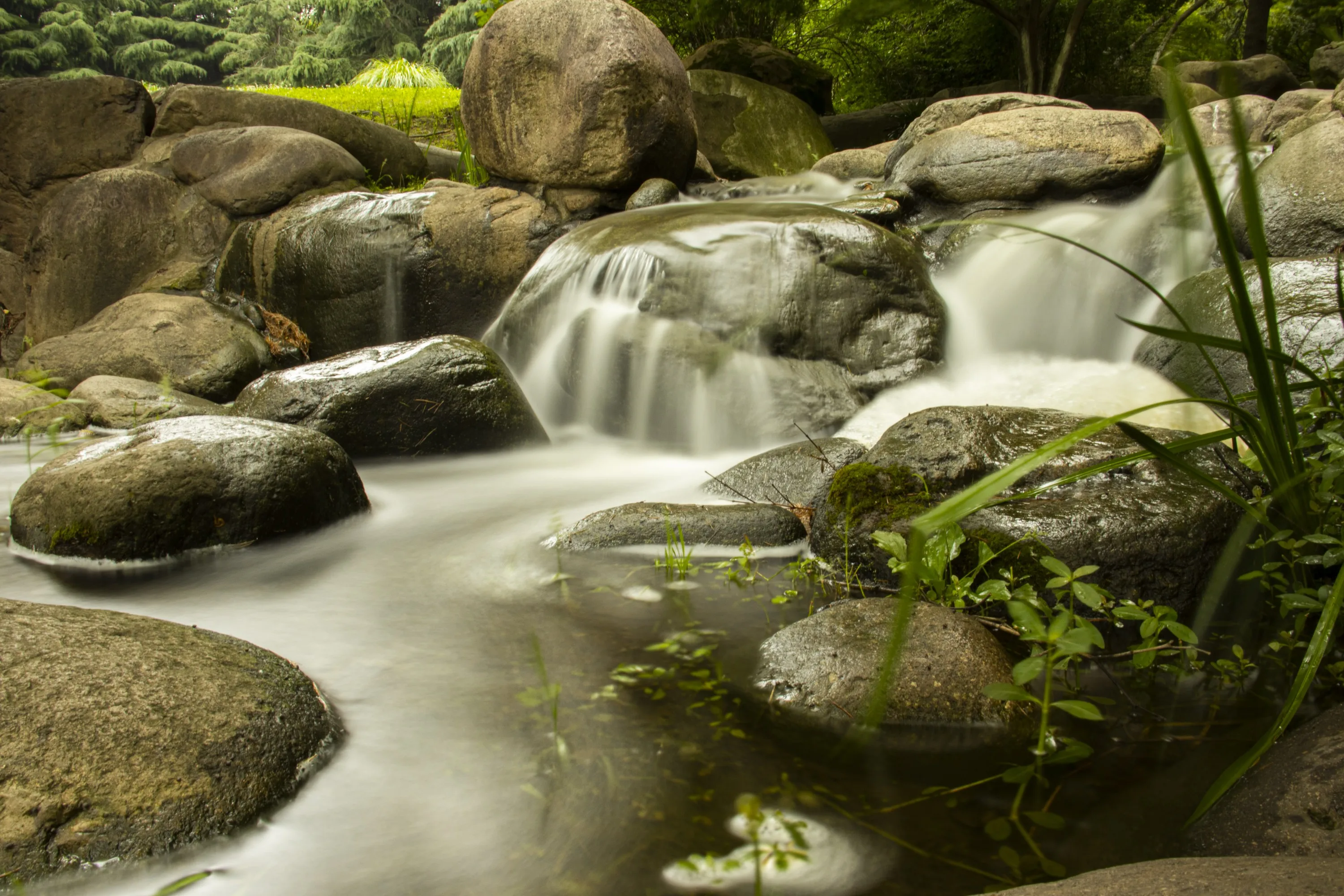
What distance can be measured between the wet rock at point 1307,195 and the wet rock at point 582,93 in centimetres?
515

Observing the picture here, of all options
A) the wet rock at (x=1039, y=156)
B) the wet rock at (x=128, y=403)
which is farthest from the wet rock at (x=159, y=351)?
the wet rock at (x=1039, y=156)

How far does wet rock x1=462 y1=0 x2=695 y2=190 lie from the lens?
857cm

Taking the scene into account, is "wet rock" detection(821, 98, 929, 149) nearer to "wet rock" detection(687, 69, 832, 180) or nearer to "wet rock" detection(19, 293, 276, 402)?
"wet rock" detection(687, 69, 832, 180)

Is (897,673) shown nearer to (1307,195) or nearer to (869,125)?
(1307,195)

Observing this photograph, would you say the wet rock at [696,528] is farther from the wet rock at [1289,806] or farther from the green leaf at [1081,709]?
the wet rock at [1289,806]

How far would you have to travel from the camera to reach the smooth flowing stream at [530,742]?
6.10ft

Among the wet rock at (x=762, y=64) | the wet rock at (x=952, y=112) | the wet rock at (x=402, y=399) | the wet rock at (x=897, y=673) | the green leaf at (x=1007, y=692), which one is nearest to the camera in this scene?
the green leaf at (x=1007, y=692)

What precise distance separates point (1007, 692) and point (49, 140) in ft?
38.7

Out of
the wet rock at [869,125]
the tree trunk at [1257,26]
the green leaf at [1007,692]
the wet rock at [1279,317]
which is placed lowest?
the green leaf at [1007,692]

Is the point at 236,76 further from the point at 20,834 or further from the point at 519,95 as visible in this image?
the point at 20,834

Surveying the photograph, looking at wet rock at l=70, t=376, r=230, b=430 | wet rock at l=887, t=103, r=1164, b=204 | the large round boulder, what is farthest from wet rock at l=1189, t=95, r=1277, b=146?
wet rock at l=70, t=376, r=230, b=430

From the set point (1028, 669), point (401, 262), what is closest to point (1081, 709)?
point (1028, 669)

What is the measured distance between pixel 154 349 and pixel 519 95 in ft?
13.9

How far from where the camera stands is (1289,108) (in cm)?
962
